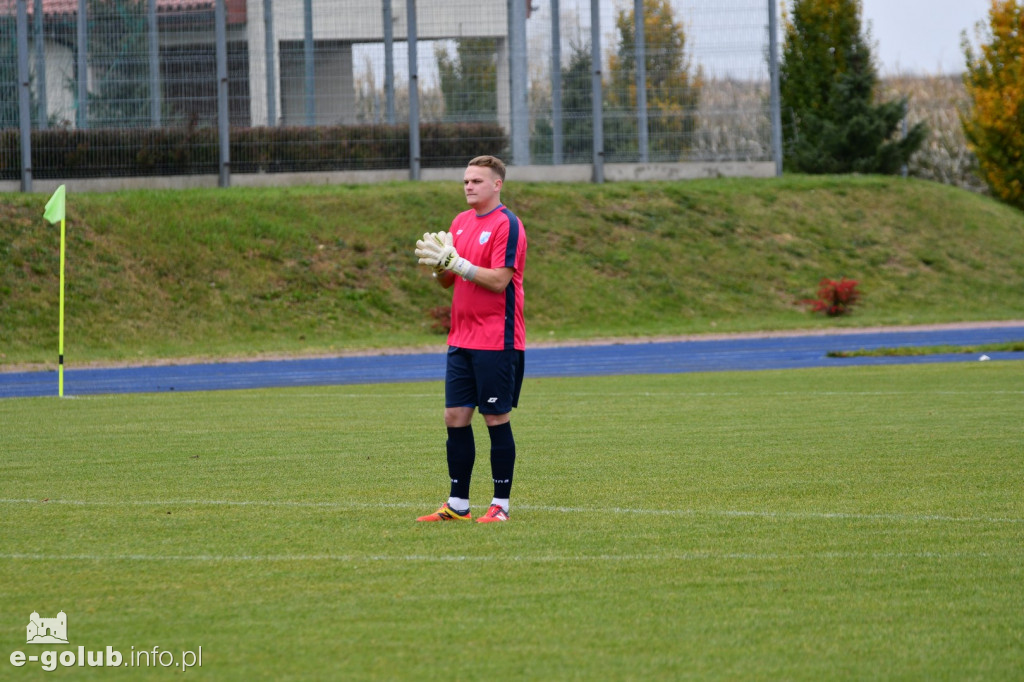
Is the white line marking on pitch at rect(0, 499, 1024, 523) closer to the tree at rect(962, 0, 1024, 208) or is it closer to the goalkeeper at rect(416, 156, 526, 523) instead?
the goalkeeper at rect(416, 156, 526, 523)

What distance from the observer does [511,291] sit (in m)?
7.04

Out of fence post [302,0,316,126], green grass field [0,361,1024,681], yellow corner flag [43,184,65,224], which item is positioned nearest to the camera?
green grass field [0,361,1024,681]

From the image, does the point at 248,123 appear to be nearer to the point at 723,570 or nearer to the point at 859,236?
the point at 859,236

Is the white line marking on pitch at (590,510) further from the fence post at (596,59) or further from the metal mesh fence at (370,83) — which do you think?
the fence post at (596,59)

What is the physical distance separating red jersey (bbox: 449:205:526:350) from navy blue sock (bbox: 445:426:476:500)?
1.74 ft

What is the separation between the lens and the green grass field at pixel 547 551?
173 inches

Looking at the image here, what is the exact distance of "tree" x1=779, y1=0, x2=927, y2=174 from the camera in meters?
37.3

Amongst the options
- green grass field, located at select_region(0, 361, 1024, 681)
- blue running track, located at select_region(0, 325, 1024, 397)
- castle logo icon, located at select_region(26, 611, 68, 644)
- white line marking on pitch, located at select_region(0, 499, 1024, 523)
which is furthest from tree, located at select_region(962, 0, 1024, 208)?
castle logo icon, located at select_region(26, 611, 68, 644)

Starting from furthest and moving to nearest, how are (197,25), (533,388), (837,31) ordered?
(837,31) → (197,25) → (533,388)

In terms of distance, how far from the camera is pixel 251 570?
5.67 metres

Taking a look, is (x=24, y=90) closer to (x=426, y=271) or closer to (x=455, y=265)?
(x=426, y=271)

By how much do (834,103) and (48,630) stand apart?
117 feet

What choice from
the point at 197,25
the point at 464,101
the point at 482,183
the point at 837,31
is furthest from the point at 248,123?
the point at 482,183

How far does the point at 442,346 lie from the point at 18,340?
304 inches
